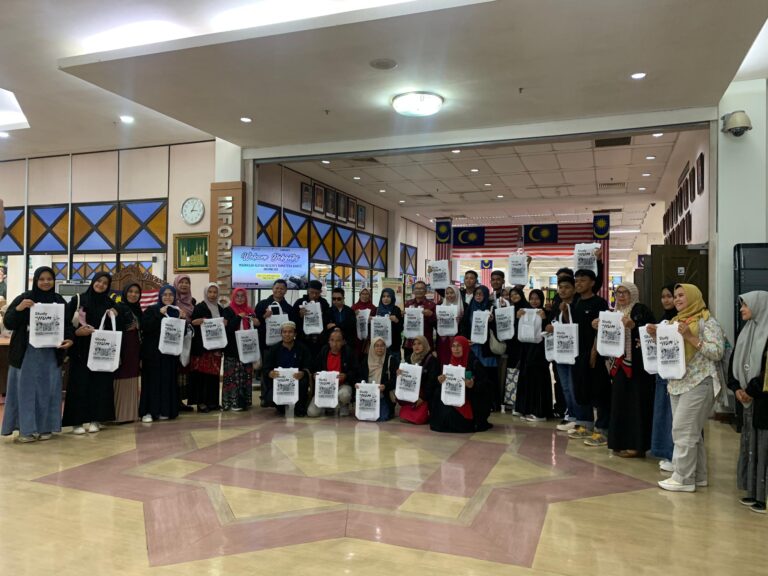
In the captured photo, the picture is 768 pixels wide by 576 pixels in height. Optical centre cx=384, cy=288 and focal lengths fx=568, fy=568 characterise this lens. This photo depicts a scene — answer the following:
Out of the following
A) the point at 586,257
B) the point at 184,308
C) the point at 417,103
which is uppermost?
the point at 417,103

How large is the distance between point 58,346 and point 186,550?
314 cm

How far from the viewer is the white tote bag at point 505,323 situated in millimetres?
6445

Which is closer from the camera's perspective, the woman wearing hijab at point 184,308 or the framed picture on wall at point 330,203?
the woman wearing hijab at point 184,308

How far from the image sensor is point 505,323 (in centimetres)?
647

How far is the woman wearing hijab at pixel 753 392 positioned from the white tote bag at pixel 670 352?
0.32 m

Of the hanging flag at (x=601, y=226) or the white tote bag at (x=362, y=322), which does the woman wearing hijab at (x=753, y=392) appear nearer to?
the white tote bag at (x=362, y=322)

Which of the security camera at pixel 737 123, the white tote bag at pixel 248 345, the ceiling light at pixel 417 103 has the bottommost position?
the white tote bag at pixel 248 345

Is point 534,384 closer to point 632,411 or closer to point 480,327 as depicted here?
point 480,327

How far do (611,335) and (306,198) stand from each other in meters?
7.71

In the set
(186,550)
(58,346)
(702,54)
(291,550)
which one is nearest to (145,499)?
(186,550)

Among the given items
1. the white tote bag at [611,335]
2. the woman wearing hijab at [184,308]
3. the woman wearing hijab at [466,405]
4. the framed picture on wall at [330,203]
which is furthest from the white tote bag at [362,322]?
the framed picture on wall at [330,203]

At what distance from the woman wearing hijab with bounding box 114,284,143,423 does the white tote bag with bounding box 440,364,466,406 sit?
3.30 metres

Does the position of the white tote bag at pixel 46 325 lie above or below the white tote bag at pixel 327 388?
above

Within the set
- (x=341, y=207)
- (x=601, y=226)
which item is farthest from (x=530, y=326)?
(x=601, y=226)
